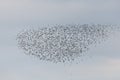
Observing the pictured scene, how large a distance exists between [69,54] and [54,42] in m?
1.88

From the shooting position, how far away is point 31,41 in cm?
3312

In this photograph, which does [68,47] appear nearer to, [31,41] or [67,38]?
[67,38]

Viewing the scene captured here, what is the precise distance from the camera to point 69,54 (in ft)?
107

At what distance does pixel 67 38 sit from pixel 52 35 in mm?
1476

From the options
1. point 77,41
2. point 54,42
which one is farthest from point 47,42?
point 77,41

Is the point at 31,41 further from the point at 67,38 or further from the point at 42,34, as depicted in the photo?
the point at 67,38

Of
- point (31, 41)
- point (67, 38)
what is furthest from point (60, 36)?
point (31, 41)

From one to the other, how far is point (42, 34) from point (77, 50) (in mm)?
3658

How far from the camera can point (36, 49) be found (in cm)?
3272

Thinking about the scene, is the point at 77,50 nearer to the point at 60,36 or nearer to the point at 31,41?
the point at 60,36

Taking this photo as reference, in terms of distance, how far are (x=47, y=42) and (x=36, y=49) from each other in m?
1.28

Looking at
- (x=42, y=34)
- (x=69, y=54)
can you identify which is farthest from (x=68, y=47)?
(x=42, y=34)

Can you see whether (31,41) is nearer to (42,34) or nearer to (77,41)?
(42,34)

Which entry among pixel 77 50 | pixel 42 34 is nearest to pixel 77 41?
pixel 77 50
